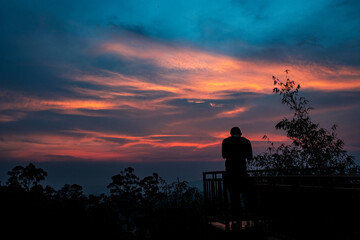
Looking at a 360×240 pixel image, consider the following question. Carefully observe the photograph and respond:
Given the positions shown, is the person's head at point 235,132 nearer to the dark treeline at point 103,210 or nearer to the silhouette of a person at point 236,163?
the silhouette of a person at point 236,163

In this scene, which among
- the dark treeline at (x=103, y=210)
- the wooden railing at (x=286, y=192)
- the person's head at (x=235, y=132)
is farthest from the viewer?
the person's head at (x=235, y=132)

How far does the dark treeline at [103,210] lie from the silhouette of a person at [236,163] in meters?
2.47

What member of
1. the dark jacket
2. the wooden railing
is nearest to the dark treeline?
the wooden railing

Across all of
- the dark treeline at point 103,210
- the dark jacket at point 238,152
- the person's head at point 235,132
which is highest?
the person's head at point 235,132

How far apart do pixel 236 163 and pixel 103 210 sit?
3507mm

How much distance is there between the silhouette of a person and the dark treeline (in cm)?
247

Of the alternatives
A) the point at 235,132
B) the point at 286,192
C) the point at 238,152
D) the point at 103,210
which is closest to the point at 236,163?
the point at 238,152

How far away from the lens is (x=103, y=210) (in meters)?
7.80

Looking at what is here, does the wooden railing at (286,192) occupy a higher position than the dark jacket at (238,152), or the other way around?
the dark jacket at (238,152)

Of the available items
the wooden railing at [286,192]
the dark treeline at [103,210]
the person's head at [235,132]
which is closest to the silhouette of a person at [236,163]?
the person's head at [235,132]

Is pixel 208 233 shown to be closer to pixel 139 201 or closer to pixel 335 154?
pixel 139 201

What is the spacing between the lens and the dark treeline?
574cm

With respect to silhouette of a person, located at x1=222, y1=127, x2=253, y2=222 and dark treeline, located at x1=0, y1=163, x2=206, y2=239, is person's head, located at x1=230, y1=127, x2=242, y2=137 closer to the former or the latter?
silhouette of a person, located at x1=222, y1=127, x2=253, y2=222

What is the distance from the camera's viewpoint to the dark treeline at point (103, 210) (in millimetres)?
5742
